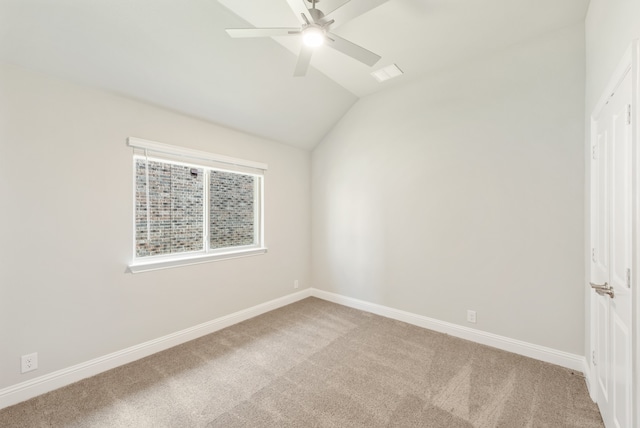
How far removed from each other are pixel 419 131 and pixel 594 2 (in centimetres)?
157

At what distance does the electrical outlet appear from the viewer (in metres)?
1.91

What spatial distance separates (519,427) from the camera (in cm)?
168

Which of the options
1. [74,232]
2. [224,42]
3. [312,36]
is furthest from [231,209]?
→ [312,36]

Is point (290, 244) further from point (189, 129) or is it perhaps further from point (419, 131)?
point (419, 131)

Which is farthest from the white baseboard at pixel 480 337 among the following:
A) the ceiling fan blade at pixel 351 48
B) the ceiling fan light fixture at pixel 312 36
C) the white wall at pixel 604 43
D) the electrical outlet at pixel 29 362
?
the electrical outlet at pixel 29 362

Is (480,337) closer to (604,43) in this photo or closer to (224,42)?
(604,43)

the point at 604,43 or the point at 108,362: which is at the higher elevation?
the point at 604,43

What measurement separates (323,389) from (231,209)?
231 centimetres

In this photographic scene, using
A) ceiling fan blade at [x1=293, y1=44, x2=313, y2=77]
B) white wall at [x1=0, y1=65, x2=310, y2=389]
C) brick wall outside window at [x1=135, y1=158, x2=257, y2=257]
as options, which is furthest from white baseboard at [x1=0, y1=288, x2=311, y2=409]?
ceiling fan blade at [x1=293, y1=44, x2=313, y2=77]

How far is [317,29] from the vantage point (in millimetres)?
1752

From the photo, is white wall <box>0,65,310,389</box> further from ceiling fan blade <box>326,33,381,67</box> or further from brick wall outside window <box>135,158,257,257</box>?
ceiling fan blade <box>326,33,381,67</box>

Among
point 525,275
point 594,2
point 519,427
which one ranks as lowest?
point 519,427

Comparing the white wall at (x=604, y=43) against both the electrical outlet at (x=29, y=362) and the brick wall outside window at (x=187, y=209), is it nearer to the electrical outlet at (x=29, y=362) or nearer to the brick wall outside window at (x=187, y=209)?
the brick wall outside window at (x=187, y=209)

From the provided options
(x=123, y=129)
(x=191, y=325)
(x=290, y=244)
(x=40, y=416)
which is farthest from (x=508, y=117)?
(x=40, y=416)
